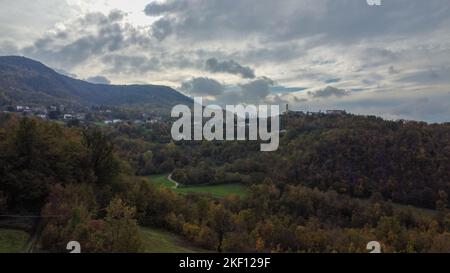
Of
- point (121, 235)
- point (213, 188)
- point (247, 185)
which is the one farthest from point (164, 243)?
point (247, 185)

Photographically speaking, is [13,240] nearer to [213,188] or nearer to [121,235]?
[121,235]

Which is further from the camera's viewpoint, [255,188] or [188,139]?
[188,139]

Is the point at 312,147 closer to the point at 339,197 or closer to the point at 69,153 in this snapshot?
the point at 339,197

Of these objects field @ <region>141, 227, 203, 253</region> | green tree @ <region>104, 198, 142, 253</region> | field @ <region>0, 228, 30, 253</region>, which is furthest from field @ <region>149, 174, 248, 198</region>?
green tree @ <region>104, 198, 142, 253</region>

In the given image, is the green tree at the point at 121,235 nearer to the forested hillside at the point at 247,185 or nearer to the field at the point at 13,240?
the forested hillside at the point at 247,185
